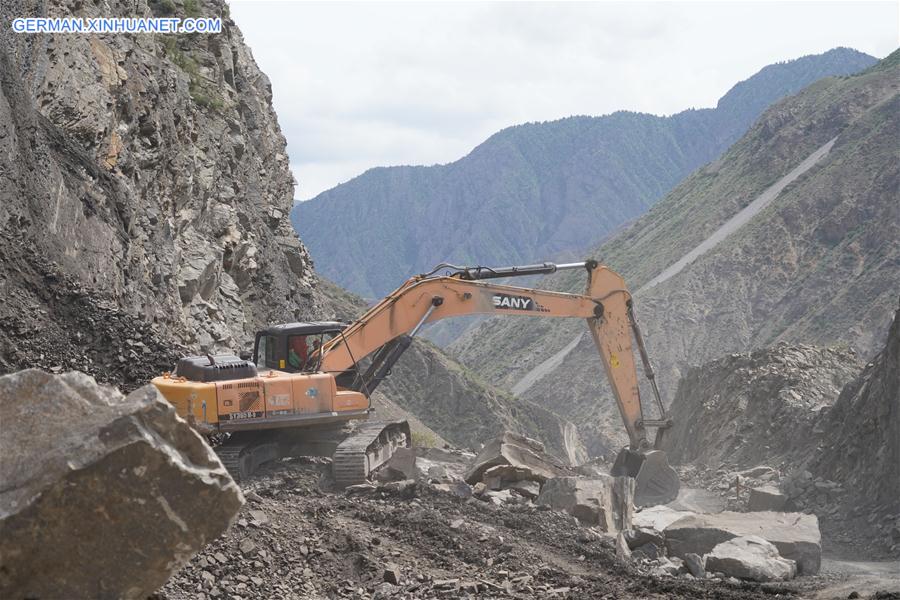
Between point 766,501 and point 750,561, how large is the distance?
16.9 feet

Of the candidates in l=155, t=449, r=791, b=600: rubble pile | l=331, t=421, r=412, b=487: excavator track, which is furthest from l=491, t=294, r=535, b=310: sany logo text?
l=155, t=449, r=791, b=600: rubble pile

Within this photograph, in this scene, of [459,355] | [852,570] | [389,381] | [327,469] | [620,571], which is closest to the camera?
[620,571]

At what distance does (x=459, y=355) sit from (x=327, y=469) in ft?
245

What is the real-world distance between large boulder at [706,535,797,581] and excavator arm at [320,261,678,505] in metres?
4.55

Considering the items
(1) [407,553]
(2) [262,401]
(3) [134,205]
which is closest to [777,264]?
(3) [134,205]

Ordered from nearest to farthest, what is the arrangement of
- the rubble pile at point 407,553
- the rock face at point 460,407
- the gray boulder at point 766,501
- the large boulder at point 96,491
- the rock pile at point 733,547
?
the large boulder at point 96,491, the rubble pile at point 407,553, the rock pile at point 733,547, the gray boulder at point 766,501, the rock face at point 460,407

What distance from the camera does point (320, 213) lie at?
189 meters

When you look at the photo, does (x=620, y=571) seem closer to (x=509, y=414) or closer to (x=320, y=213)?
(x=509, y=414)

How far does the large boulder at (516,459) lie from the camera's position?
Answer: 14050 mm

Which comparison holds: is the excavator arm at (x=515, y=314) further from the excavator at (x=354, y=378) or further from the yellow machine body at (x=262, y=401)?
the yellow machine body at (x=262, y=401)

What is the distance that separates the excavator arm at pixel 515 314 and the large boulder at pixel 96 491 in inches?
319

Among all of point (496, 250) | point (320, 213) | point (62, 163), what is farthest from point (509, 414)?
point (320, 213)

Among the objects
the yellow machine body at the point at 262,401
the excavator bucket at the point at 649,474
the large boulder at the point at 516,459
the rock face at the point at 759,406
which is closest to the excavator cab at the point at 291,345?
the yellow machine body at the point at 262,401

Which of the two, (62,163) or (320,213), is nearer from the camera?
(62,163)
